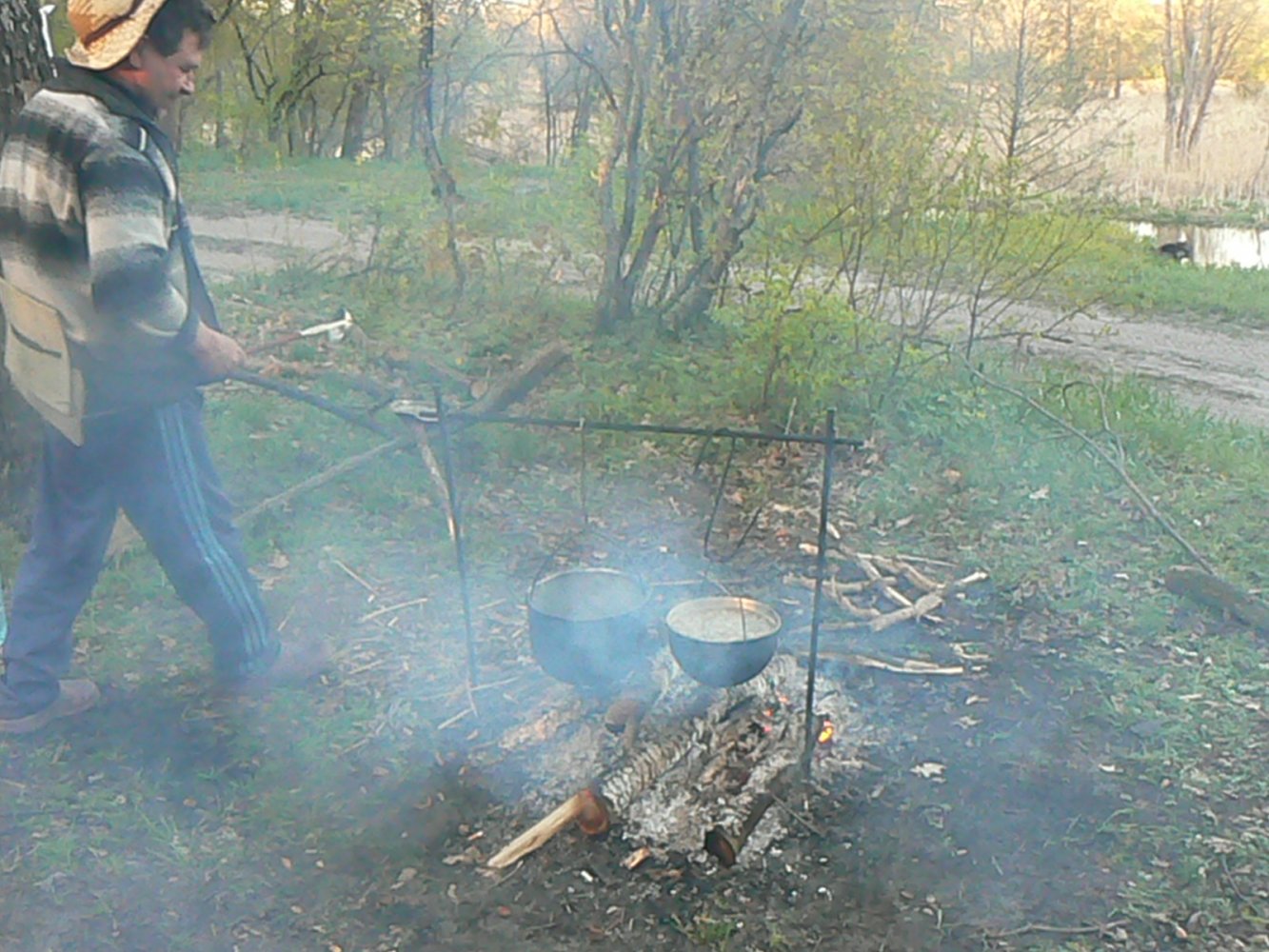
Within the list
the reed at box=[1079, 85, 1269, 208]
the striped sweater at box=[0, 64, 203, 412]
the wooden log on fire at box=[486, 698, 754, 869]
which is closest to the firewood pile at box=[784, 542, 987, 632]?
the wooden log on fire at box=[486, 698, 754, 869]

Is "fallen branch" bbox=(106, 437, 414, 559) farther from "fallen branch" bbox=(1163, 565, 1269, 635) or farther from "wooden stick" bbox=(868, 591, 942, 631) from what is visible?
"fallen branch" bbox=(1163, 565, 1269, 635)

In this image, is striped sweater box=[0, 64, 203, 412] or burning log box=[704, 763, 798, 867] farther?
burning log box=[704, 763, 798, 867]

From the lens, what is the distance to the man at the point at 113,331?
9.18ft

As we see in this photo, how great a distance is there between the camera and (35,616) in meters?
3.31

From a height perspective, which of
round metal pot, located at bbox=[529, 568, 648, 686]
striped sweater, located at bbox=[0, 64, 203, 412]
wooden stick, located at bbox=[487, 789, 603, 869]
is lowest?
wooden stick, located at bbox=[487, 789, 603, 869]

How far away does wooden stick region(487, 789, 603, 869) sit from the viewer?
2957 mm

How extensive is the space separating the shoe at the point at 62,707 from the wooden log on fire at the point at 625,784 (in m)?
1.57

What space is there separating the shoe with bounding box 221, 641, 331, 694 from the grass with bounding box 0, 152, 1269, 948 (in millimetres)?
72

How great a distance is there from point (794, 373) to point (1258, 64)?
22436mm

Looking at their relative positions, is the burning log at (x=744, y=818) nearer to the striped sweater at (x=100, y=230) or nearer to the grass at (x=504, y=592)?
the grass at (x=504, y=592)

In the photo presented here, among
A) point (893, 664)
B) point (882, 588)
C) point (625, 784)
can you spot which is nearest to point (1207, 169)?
point (882, 588)

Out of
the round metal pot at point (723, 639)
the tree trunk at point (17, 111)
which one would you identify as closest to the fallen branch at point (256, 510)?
the tree trunk at point (17, 111)

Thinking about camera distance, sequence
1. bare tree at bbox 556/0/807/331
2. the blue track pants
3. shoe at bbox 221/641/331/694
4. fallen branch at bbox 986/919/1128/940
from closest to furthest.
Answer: fallen branch at bbox 986/919/1128/940 → the blue track pants → shoe at bbox 221/641/331/694 → bare tree at bbox 556/0/807/331

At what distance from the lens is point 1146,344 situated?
393 inches
